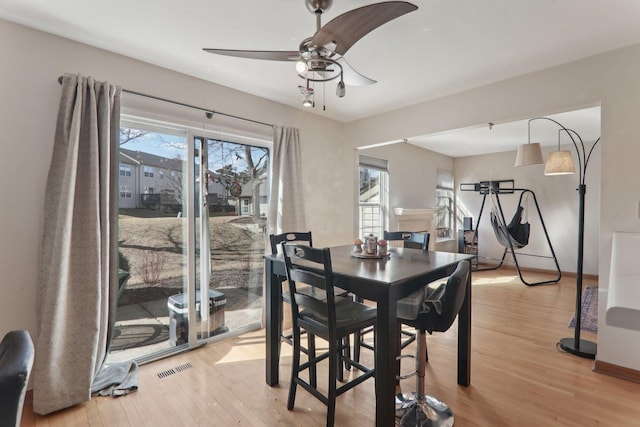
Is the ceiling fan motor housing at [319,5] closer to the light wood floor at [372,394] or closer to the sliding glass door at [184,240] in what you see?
the sliding glass door at [184,240]

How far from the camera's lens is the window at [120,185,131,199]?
2461mm

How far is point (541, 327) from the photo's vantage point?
326 cm

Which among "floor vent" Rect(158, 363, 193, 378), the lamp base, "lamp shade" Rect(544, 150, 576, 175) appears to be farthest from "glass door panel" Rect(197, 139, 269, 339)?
"lamp shade" Rect(544, 150, 576, 175)

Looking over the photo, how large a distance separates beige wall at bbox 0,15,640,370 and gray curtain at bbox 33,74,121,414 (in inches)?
5.1

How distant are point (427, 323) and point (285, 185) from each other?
82.1 inches

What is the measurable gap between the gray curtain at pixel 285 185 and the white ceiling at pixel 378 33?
64cm

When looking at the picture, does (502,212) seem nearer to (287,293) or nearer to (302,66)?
(287,293)

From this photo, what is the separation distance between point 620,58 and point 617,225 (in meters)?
1.22

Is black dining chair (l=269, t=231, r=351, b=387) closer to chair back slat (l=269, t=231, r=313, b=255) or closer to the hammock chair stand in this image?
chair back slat (l=269, t=231, r=313, b=255)

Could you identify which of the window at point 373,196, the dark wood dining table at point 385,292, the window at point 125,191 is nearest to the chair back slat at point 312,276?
the dark wood dining table at point 385,292

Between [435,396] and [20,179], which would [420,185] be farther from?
[20,179]

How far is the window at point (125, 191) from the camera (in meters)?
2.46

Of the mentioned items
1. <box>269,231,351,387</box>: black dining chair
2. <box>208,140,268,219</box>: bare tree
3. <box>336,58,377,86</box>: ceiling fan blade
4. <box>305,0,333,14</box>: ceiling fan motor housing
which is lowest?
<box>269,231,351,387</box>: black dining chair

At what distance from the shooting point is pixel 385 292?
156 cm
